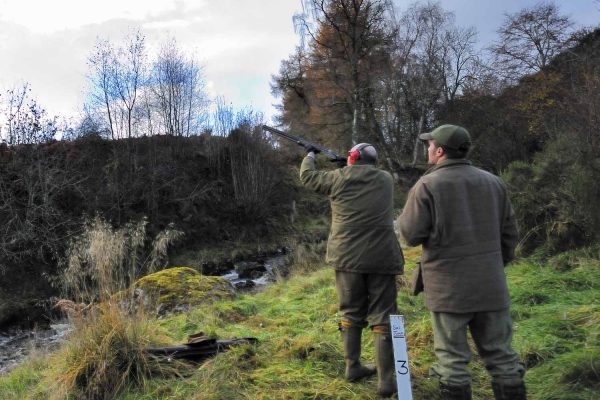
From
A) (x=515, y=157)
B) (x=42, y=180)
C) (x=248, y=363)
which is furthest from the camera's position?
(x=515, y=157)

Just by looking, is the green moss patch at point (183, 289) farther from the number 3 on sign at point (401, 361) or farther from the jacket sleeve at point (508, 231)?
the jacket sleeve at point (508, 231)

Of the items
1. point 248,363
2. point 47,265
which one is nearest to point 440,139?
point 248,363

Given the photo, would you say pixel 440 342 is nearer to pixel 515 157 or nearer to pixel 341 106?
pixel 515 157

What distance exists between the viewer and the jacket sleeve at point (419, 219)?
309cm

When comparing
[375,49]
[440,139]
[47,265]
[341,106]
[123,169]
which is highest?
[375,49]

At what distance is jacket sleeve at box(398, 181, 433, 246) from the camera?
3.09 metres

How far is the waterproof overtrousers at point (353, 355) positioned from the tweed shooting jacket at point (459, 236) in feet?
3.17

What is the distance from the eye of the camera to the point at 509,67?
3028cm

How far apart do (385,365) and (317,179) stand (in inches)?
63.2

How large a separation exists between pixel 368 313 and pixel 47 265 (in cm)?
1540

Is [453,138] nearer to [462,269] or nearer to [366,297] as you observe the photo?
[462,269]

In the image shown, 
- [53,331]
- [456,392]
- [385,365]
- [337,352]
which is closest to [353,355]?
[385,365]

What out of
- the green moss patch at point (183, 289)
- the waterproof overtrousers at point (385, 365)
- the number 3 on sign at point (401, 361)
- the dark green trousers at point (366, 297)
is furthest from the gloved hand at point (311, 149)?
the green moss patch at point (183, 289)

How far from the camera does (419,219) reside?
10.2 ft
